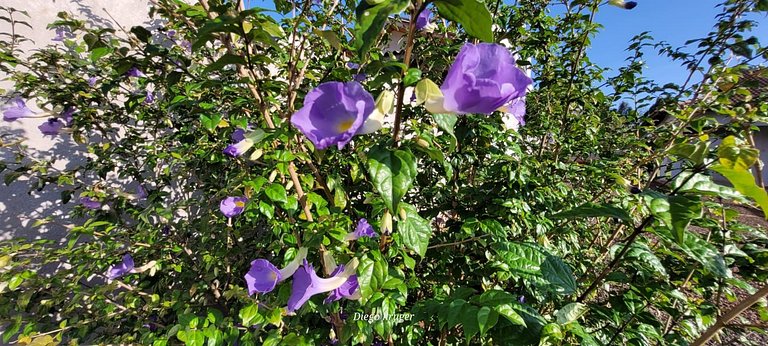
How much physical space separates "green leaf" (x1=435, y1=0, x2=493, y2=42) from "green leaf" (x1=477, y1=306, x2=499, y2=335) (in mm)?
561

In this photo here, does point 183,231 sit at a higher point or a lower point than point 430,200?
lower

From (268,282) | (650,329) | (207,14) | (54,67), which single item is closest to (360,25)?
(207,14)

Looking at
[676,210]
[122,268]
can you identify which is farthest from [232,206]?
[676,210]

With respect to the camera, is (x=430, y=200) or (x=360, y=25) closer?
(x=360, y=25)

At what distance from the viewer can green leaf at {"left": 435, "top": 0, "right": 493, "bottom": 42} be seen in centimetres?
48

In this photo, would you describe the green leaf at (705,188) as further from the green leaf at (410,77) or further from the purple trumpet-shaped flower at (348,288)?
the purple trumpet-shaped flower at (348,288)

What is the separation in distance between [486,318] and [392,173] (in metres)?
0.40

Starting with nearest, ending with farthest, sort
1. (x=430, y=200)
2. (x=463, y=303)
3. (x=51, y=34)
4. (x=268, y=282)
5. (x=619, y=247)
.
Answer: (x=463, y=303)
(x=619, y=247)
(x=268, y=282)
(x=430, y=200)
(x=51, y=34)

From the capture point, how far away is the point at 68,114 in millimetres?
1668

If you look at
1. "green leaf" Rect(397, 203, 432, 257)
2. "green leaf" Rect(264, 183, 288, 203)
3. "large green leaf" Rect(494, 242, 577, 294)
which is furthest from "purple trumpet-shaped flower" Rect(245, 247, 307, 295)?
"large green leaf" Rect(494, 242, 577, 294)

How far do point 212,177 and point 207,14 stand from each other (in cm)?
112

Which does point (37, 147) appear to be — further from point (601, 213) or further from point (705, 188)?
point (705, 188)

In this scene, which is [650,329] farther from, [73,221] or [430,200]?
[73,221]

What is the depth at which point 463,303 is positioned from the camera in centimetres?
80
